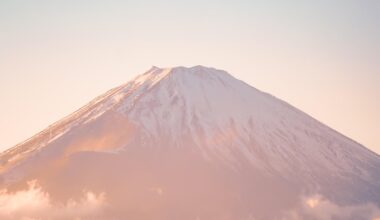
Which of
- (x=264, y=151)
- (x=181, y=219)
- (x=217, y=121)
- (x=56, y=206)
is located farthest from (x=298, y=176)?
(x=56, y=206)

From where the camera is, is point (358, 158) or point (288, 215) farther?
point (358, 158)

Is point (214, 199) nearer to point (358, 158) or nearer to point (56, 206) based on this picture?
point (56, 206)

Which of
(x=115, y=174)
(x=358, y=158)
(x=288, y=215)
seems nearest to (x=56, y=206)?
(x=115, y=174)

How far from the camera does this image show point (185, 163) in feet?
544

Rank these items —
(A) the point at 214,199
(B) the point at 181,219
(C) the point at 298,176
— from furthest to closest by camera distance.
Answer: (C) the point at 298,176 → (A) the point at 214,199 → (B) the point at 181,219

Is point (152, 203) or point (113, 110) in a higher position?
point (113, 110)

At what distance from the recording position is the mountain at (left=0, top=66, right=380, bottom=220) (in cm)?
15250

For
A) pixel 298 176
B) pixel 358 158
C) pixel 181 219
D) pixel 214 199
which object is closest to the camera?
pixel 181 219

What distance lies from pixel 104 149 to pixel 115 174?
7156 millimetres

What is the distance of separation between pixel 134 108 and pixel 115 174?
21513 mm

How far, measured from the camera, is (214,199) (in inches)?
6216

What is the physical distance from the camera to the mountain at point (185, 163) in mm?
152500

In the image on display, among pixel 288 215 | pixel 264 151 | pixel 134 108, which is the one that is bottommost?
pixel 288 215

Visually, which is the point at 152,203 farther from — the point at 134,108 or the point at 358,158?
the point at 358,158
